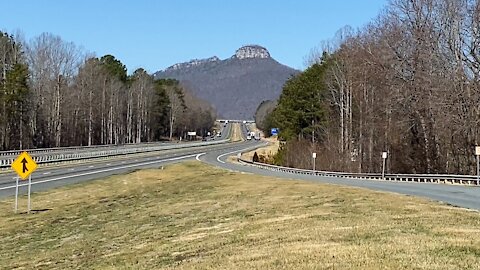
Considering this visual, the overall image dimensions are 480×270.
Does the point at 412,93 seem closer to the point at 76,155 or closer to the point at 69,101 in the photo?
the point at 76,155

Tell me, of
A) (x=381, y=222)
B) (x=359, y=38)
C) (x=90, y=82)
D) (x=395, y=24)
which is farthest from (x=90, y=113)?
(x=381, y=222)

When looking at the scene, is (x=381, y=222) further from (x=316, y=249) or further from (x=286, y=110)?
(x=286, y=110)

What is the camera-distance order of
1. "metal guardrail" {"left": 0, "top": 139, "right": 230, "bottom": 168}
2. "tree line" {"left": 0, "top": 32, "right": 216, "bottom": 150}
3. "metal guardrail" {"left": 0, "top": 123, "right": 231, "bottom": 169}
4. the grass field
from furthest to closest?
"tree line" {"left": 0, "top": 32, "right": 216, "bottom": 150}
"metal guardrail" {"left": 0, "top": 123, "right": 231, "bottom": 169}
"metal guardrail" {"left": 0, "top": 139, "right": 230, "bottom": 168}
the grass field

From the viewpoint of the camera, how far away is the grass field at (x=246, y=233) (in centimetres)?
1004

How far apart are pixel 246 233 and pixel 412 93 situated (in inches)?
1232

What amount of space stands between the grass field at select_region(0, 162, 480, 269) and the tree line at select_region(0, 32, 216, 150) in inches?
1895

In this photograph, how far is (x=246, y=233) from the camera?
14.7 m

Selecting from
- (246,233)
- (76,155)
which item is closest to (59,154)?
(76,155)

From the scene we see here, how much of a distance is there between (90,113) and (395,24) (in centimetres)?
6069

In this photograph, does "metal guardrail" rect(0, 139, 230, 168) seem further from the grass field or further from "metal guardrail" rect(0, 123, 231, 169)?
the grass field

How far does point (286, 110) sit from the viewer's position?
294 feet

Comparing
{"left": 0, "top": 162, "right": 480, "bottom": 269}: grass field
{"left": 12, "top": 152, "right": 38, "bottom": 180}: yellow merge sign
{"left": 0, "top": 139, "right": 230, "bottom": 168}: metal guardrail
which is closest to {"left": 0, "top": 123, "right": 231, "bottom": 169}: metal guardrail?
{"left": 0, "top": 139, "right": 230, "bottom": 168}: metal guardrail

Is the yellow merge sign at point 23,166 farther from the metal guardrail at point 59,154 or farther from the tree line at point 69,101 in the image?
the tree line at point 69,101

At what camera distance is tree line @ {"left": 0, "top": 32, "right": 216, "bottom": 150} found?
75.2 metres
